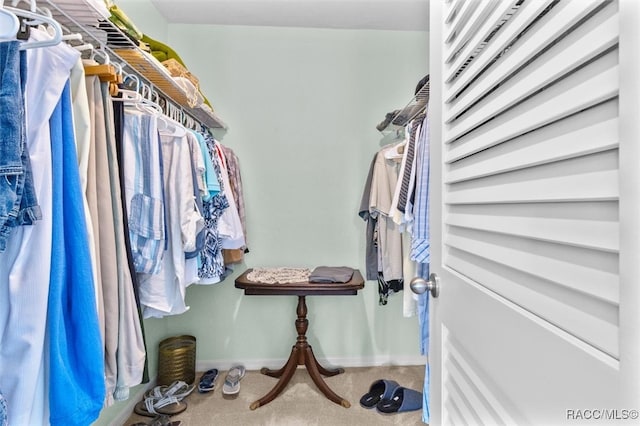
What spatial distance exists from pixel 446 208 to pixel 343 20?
205cm

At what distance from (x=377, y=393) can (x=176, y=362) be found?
1.29 metres

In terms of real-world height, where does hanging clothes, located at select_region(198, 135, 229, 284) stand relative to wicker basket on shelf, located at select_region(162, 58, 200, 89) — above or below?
below

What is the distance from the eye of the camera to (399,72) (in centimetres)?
248

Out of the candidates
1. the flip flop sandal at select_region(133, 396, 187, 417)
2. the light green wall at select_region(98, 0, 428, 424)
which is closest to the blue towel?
the flip flop sandal at select_region(133, 396, 187, 417)

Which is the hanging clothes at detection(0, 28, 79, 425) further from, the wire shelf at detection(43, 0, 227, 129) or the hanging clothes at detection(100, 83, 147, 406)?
the wire shelf at detection(43, 0, 227, 129)

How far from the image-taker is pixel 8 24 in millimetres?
628

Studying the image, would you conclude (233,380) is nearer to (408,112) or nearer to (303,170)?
(303,170)

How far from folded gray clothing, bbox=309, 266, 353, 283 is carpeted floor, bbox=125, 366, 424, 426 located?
699mm

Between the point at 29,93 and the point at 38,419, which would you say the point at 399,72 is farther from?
the point at 38,419

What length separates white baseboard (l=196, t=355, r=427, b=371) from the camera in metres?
2.40

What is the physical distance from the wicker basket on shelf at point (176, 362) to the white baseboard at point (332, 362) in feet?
0.64

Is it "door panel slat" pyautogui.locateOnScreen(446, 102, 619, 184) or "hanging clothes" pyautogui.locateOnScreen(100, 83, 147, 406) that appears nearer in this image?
"door panel slat" pyautogui.locateOnScreen(446, 102, 619, 184)

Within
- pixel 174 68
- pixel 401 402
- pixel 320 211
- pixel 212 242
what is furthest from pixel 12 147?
pixel 401 402

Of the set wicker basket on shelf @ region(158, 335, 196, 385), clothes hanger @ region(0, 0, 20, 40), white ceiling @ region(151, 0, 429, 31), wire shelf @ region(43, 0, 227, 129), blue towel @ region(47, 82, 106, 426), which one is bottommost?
wicker basket on shelf @ region(158, 335, 196, 385)
